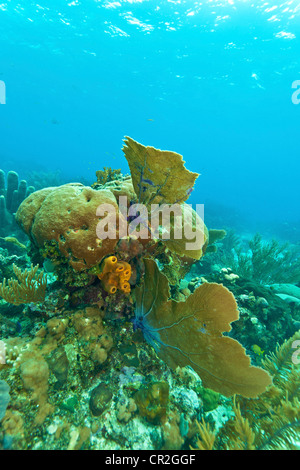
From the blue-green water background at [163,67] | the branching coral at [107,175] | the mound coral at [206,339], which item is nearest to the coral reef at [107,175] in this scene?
the branching coral at [107,175]

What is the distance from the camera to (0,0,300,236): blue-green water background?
19.5 metres

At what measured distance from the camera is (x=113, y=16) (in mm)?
21156

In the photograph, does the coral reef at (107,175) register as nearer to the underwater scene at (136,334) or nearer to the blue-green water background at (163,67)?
the underwater scene at (136,334)

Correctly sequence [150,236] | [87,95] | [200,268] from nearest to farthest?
1. [150,236]
2. [200,268]
3. [87,95]

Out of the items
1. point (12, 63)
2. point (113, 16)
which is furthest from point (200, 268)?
point (12, 63)

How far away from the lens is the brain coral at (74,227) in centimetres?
237

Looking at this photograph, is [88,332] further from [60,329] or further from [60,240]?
[60,240]

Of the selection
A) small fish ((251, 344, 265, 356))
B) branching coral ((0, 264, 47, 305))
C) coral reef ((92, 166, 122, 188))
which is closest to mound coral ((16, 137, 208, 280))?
branching coral ((0, 264, 47, 305))

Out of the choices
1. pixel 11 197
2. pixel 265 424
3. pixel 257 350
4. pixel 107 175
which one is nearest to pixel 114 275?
pixel 265 424

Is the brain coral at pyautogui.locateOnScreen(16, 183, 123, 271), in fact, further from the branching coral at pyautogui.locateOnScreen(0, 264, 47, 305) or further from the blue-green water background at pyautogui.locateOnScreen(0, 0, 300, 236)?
the blue-green water background at pyautogui.locateOnScreen(0, 0, 300, 236)

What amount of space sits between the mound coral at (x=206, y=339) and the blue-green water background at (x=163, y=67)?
21553mm
